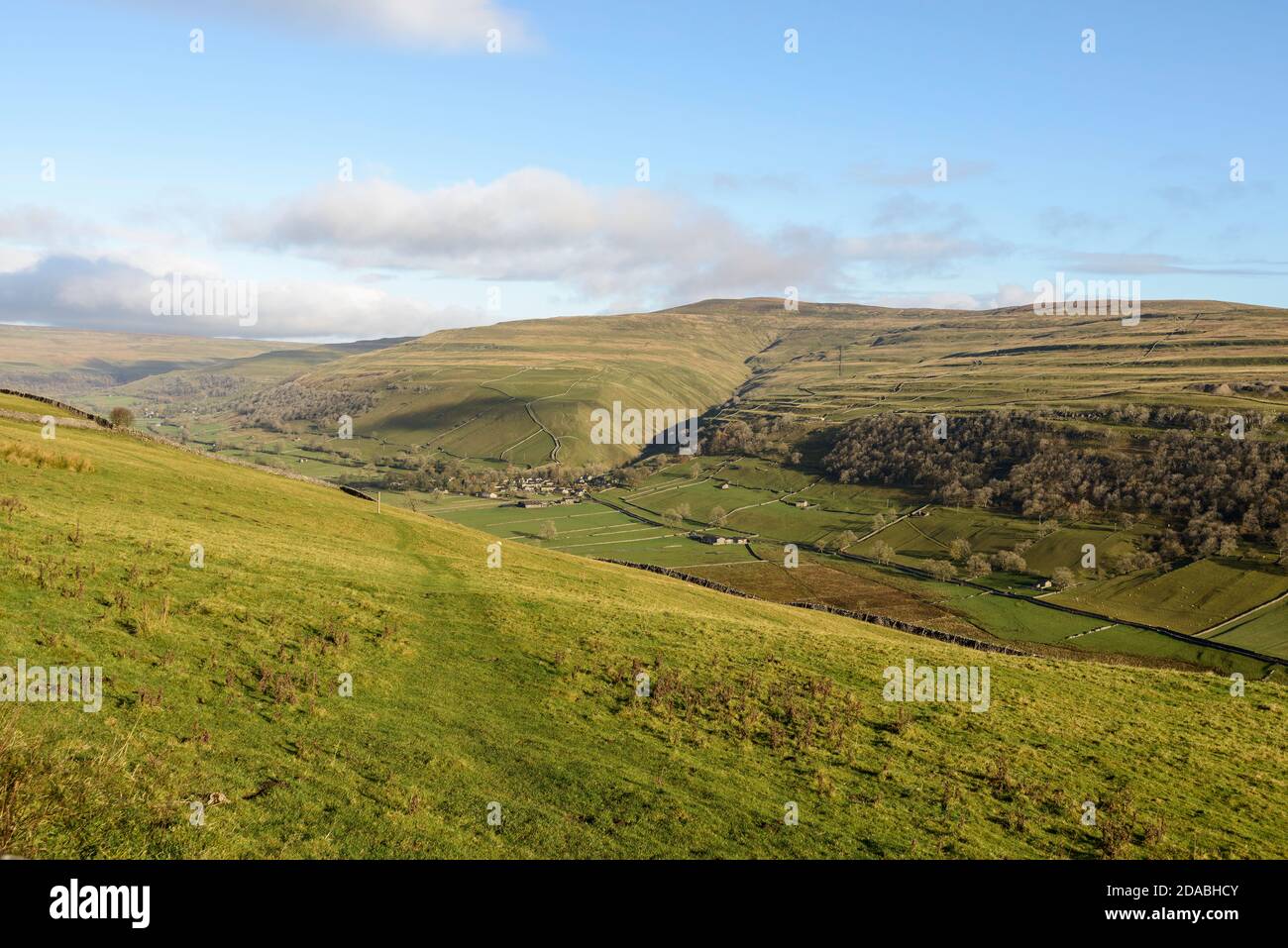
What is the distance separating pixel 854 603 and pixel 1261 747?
308ft

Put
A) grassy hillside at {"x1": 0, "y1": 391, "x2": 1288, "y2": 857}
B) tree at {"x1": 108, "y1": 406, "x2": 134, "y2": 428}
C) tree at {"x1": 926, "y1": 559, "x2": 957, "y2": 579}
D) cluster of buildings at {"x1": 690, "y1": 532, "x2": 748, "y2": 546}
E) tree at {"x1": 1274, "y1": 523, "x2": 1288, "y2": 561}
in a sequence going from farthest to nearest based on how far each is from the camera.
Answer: cluster of buildings at {"x1": 690, "y1": 532, "x2": 748, "y2": 546}, tree at {"x1": 926, "y1": 559, "x2": 957, "y2": 579}, tree at {"x1": 1274, "y1": 523, "x2": 1288, "y2": 561}, tree at {"x1": 108, "y1": 406, "x2": 134, "y2": 428}, grassy hillside at {"x1": 0, "y1": 391, "x2": 1288, "y2": 857}

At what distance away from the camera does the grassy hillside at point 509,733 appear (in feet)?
44.2

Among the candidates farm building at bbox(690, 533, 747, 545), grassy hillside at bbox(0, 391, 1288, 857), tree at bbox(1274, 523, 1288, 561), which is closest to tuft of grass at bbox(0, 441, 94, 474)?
grassy hillside at bbox(0, 391, 1288, 857)

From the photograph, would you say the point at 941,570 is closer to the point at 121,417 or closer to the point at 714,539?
the point at 714,539

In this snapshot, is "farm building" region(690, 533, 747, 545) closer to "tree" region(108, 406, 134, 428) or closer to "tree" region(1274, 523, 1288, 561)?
"tree" region(1274, 523, 1288, 561)

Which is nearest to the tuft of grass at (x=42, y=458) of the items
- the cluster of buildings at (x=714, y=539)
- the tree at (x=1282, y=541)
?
the cluster of buildings at (x=714, y=539)

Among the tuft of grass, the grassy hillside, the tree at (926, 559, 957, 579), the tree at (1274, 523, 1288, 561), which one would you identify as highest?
the tuft of grass

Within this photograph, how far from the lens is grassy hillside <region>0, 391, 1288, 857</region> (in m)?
13.5

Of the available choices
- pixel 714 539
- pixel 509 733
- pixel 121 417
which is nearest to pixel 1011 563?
pixel 714 539

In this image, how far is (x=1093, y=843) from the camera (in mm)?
17406

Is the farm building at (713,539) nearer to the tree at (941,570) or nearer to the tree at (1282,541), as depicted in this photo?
the tree at (941,570)
